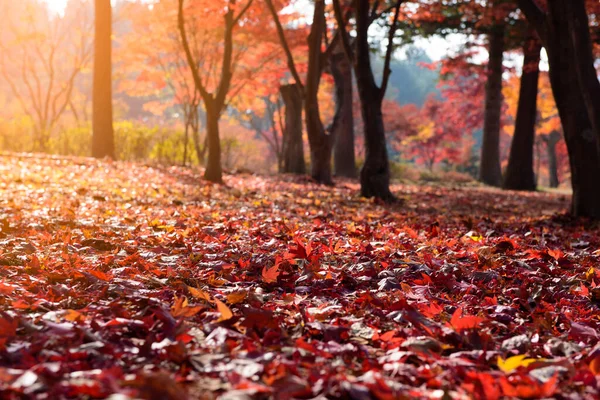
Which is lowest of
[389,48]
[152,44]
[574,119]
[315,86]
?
[574,119]

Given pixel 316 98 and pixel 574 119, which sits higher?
pixel 316 98

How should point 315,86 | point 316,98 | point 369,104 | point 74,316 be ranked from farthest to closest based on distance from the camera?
1. point 316,98
2. point 315,86
3. point 369,104
4. point 74,316

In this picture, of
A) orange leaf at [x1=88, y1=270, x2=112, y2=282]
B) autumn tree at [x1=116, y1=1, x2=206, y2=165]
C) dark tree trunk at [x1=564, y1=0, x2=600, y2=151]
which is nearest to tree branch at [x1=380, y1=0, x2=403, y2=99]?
dark tree trunk at [x1=564, y1=0, x2=600, y2=151]

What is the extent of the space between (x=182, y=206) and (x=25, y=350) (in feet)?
17.4

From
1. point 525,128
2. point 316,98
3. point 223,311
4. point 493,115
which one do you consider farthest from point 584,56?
point 493,115

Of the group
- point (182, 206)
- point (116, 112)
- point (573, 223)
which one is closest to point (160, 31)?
point (182, 206)

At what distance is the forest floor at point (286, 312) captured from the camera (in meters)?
1.82

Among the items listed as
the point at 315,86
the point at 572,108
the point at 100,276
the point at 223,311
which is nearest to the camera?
the point at 223,311

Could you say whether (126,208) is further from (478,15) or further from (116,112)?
(116,112)

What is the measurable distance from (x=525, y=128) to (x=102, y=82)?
38.9ft

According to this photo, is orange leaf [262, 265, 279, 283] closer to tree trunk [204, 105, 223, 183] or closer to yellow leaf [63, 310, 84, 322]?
yellow leaf [63, 310, 84, 322]

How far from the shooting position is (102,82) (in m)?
13.8

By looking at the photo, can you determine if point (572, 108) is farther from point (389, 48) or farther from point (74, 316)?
point (74, 316)

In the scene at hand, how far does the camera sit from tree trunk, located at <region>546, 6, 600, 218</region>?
722 centimetres
